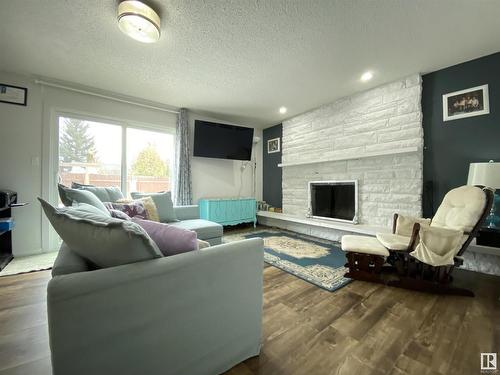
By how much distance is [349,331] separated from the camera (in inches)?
52.9

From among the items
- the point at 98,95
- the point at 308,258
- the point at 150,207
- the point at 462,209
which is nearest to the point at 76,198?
the point at 150,207

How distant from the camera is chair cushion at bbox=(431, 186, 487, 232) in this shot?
1.76 meters

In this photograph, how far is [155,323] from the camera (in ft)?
2.71

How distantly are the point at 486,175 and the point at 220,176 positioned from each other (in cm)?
385

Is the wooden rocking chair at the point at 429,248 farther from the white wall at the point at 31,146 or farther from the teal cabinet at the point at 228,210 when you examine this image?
the white wall at the point at 31,146

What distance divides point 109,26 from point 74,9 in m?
0.24

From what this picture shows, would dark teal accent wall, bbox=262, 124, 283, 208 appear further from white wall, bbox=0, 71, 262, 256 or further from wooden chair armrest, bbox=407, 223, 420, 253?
white wall, bbox=0, 71, 262, 256

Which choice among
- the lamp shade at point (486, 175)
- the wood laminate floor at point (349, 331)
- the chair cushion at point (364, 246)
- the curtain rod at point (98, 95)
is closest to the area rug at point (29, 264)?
the wood laminate floor at point (349, 331)

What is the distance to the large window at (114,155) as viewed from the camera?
9.94 feet

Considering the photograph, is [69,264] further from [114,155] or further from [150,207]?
[114,155]

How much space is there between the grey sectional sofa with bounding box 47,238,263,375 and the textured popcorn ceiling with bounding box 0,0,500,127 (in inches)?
74.1

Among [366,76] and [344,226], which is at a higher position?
[366,76]

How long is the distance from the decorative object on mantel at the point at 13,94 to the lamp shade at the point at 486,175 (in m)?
5.26

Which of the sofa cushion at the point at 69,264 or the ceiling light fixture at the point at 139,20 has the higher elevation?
the ceiling light fixture at the point at 139,20
